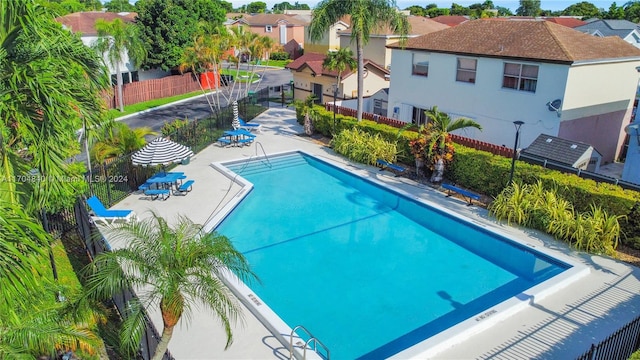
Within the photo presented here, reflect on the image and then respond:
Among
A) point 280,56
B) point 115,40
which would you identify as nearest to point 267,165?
point 115,40

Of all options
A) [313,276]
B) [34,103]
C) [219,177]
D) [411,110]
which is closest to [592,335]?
[313,276]

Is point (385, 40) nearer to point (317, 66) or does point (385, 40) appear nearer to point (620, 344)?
point (317, 66)

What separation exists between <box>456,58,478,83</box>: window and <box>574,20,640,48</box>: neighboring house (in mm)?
28233

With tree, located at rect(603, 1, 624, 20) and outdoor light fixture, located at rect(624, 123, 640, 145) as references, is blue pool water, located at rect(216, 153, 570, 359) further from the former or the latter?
tree, located at rect(603, 1, 624, 20)

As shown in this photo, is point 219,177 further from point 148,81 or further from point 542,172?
point 148,81

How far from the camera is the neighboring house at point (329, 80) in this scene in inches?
1332

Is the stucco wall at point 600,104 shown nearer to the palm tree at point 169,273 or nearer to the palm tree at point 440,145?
the palm tree at point 440,145

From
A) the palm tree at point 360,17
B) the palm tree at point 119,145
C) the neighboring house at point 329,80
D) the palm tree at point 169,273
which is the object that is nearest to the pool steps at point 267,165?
the palm tree at point 360,17

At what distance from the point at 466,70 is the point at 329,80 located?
37.7ft

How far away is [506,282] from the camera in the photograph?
14539 millimetres

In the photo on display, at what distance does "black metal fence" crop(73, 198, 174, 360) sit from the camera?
9.20 metres

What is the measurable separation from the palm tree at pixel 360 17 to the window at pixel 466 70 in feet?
11.6

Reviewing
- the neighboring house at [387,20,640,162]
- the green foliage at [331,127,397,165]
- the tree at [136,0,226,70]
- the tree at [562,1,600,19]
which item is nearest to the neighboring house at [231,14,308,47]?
the tree at [136,0,226,70]

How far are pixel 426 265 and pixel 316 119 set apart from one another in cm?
1586
